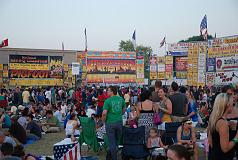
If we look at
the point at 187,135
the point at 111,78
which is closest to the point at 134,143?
the point at 187,135

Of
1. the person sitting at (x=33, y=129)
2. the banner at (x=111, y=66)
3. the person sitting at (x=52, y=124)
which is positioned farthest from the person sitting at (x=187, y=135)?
the banner at (x=111, y=66)

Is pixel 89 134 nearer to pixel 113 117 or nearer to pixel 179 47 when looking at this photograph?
pixel 113 117

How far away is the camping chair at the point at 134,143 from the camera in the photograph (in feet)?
22.0

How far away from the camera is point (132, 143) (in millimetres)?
6723

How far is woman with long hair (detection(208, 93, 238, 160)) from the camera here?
3295 mm

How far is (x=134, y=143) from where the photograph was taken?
6.72 m

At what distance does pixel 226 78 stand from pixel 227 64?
4.67 feet

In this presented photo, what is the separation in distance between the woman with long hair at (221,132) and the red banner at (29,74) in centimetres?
3090

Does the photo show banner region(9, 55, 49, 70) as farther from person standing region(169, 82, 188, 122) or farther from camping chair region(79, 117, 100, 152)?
person standing region(169, 82, 188, 122)

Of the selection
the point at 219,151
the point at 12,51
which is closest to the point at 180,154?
the point at 219,151

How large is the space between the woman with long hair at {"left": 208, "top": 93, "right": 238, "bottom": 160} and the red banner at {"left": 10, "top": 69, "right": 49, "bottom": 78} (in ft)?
101

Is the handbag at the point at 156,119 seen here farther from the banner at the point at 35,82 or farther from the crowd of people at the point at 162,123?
the banner at the point at 35,82

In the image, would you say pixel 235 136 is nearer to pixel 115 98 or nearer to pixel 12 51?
pixel 115 98

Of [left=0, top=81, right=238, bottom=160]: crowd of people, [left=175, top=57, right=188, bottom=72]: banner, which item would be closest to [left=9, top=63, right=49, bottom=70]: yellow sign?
[left=175, top=57, right=188, bottom=72]: banner
